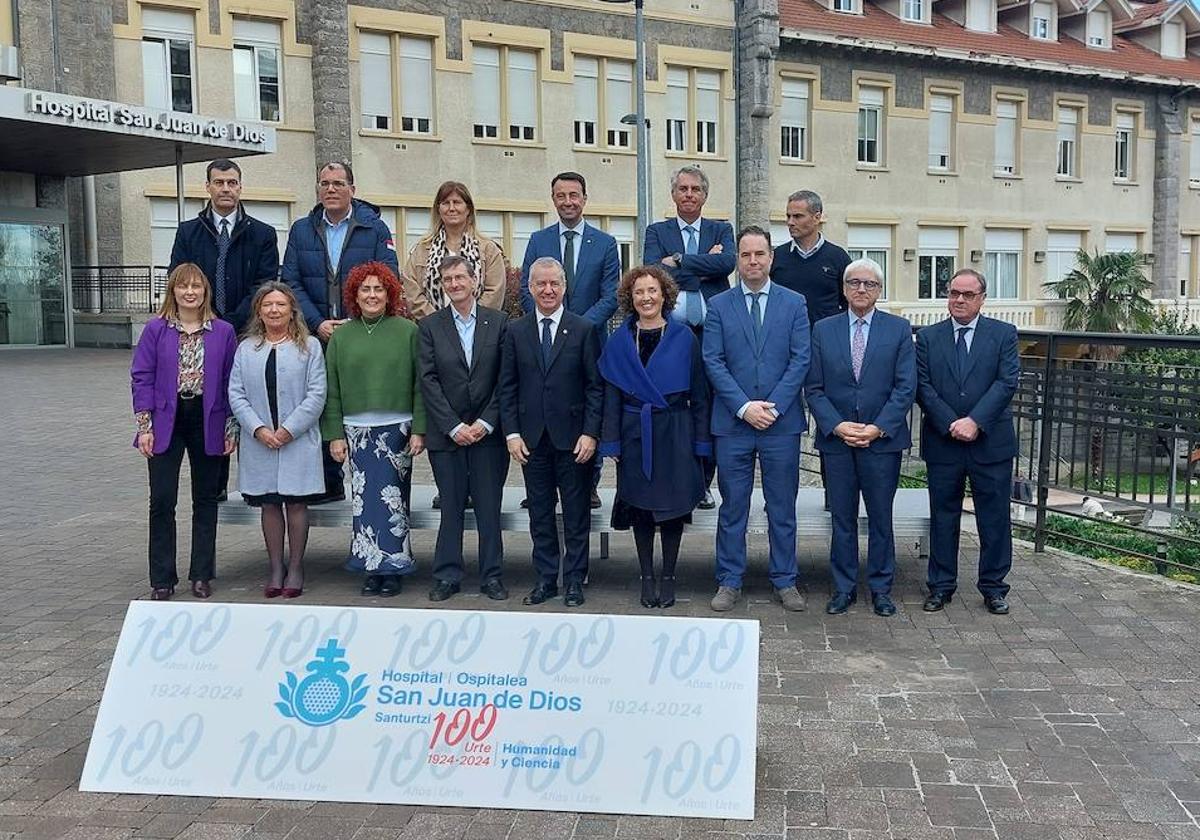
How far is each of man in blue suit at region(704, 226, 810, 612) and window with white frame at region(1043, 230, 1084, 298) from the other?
37128 millimetres

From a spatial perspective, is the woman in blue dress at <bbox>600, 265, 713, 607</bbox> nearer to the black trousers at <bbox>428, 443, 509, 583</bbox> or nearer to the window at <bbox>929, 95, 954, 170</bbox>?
the black trousers at <bbox>428, 443, 509, 583</bbox>

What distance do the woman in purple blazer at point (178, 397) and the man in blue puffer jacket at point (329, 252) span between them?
2.36 feet

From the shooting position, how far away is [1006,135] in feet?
130

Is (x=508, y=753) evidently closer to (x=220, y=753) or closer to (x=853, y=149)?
(x=220, y=753)

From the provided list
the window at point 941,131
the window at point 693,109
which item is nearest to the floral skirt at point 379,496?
the window at point 693,109

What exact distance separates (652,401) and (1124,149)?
4097cm

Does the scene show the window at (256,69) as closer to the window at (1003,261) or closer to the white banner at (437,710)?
the window at (1003,261)

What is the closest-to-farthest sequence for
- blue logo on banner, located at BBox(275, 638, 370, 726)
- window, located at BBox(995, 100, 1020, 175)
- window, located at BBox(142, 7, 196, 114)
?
blue logo on banner, located at BBox(275, 638, 370, 726)
window, located at BBox(142, 7, 196, 114)
window, located at BBox(995, 100, 1020, 175)

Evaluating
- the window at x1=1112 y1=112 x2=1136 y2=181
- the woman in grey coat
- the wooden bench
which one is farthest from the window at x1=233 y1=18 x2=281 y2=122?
the window at x1=1112 y1=112 x2=1136 y2=181

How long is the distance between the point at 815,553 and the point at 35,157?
22.0 meters

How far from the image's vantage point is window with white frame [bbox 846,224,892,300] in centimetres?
3709

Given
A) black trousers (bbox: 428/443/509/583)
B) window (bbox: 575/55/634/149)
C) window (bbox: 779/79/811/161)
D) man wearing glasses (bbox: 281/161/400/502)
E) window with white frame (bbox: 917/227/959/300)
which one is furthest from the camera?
window with white frame (bbox: 917/227/959/300)

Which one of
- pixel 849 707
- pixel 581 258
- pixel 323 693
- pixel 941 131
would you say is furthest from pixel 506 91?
pixel 323 693

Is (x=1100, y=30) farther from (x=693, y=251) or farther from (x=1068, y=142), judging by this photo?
(x=693, y=251)
